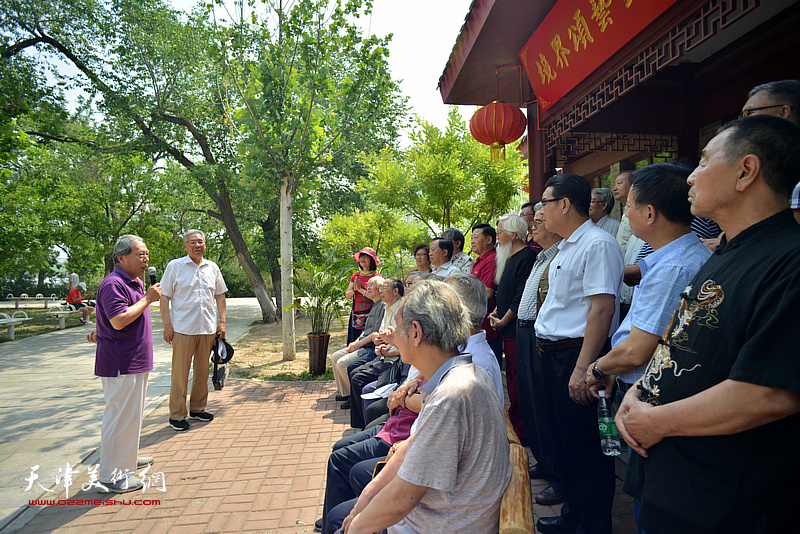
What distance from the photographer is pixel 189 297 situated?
484 centimetres

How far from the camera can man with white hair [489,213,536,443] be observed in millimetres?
3838

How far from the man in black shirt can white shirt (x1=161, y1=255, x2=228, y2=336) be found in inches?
178

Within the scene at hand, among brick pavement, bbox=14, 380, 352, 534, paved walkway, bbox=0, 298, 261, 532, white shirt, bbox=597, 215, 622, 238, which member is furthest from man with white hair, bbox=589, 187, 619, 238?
paved walkway, bbox=0, 298, 261, 532

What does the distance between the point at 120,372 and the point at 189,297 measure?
1510 mm

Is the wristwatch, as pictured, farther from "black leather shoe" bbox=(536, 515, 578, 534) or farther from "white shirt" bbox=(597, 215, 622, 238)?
"white shirt" bbox=(597, 215, 622, 238)

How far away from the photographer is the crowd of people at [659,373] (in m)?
1.12

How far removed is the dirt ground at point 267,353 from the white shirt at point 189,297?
233 centimetres

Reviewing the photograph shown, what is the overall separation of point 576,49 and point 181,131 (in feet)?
39.4

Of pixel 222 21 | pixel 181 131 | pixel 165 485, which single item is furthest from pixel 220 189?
pixel 165 485

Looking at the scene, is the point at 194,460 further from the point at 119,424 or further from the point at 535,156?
the point at 535,156

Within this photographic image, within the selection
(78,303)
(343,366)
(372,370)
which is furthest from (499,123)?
(78,303)

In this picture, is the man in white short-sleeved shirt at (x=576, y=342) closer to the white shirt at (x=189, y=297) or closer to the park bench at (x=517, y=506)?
the park bench at (x=517, y=506)

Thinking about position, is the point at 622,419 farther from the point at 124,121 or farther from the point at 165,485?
the point at 124,121

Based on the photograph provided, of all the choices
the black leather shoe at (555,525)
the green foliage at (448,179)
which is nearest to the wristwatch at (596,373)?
the black leather shoe at (555,525)
